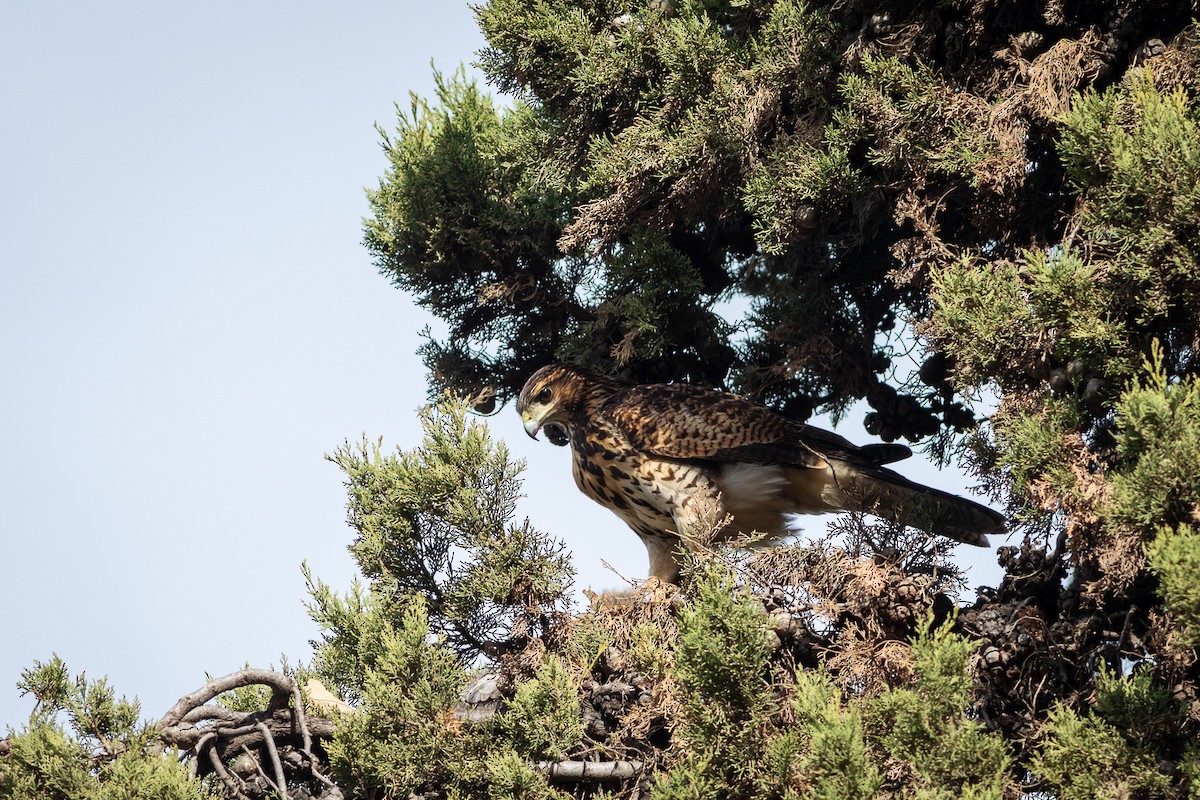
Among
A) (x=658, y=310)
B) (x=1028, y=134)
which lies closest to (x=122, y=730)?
(x=658, y=310)

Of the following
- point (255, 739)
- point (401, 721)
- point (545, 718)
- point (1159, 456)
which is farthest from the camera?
point (255, 739)

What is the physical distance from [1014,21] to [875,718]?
2439 millimetres

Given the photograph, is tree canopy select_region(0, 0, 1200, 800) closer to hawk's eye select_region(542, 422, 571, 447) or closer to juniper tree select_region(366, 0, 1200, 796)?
juniper tree select_region(366, 0, 1200, 796)

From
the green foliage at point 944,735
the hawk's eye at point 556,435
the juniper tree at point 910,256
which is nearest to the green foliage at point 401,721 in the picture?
the juniper tree at point 910,256

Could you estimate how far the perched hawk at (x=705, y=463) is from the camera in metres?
4.73

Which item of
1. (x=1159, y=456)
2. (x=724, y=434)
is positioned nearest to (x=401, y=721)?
(x=724, y=434)

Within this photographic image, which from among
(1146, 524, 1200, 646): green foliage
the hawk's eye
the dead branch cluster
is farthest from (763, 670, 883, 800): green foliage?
the hawk's eye

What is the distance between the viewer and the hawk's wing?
4840mm

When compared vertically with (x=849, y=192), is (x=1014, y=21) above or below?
above

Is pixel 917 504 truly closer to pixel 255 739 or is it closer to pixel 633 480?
pixel 633 480

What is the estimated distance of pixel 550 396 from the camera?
16.6 ft

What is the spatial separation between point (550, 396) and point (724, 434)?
2.41 ft

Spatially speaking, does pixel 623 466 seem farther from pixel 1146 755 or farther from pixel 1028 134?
pixel 1146 755

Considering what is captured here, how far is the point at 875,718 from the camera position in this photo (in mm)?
3105
